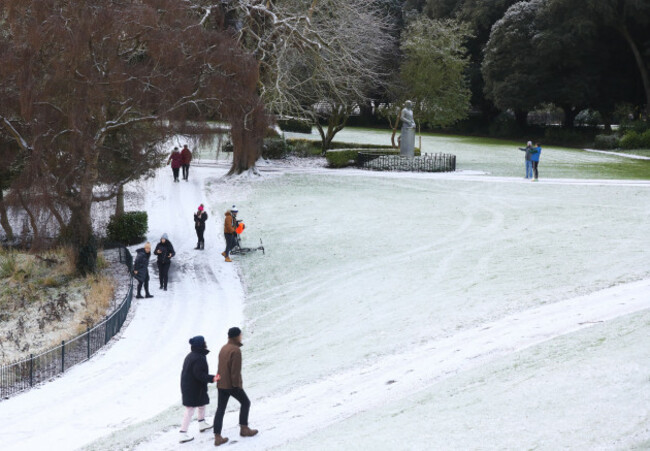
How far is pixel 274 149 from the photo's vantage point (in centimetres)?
4312

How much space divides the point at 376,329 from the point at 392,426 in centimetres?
514

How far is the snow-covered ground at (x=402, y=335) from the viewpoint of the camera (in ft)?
28.8

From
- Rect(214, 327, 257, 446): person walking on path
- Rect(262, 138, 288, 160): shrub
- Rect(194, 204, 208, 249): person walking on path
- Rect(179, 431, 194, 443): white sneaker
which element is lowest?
Rect(179, 431, 194, 443): white sneaker

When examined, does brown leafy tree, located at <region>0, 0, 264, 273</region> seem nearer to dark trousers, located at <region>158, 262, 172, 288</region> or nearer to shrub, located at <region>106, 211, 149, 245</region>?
shrub, located at <region>106, 211, 149, 245</region>

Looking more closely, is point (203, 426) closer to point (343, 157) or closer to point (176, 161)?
point (176, 161)

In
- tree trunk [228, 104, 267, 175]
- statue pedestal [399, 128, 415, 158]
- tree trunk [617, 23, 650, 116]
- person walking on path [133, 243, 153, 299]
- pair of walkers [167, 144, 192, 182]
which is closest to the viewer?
person walking on path [133, 243, 153, 299]

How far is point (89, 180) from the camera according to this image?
2005 centimetres

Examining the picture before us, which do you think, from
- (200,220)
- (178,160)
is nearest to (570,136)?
(178,160)

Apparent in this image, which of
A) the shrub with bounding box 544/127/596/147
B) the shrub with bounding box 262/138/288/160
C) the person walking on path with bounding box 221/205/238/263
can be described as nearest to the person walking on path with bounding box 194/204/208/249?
the person walking on path with bounding box 221/205/238/263

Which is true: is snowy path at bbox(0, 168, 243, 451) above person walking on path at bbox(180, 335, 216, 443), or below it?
below

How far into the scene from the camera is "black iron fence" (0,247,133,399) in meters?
13.4

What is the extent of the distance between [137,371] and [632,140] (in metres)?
43.7

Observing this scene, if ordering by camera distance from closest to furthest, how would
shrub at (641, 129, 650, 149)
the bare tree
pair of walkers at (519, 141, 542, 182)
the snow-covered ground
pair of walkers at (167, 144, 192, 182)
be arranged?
the snow-covered ground, the bare tree, pair of walkers at (519, 141, 542, 182), pair of walkers at (167, 144, 192, 182), shrub at (641, 129, 650, 149)

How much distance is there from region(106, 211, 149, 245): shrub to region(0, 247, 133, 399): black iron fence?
27.8 ft
